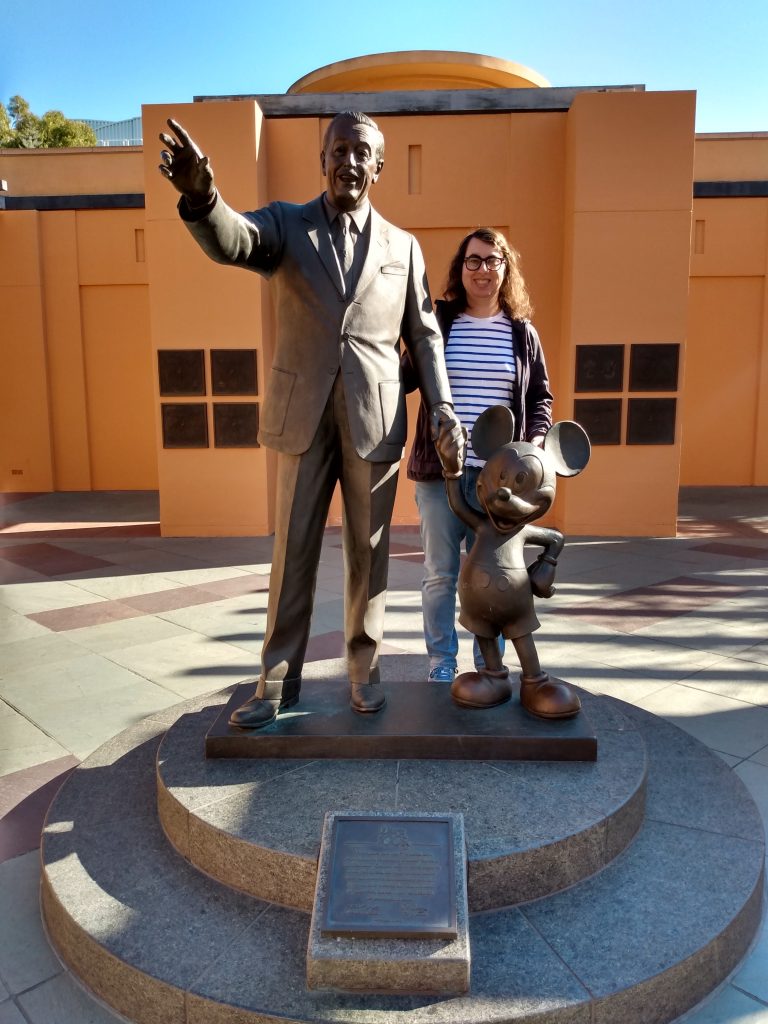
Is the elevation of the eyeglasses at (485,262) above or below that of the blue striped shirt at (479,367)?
above

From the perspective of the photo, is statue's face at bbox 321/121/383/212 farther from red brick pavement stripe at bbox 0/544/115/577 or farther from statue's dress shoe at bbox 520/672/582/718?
red brick pavement stripe at bbox 0/544/115/577

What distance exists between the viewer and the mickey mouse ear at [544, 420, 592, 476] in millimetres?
3186

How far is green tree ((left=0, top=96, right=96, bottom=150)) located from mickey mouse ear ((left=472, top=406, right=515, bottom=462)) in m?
29.7

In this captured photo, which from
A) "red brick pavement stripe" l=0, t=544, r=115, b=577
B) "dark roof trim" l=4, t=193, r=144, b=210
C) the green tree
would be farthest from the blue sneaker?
the green tree

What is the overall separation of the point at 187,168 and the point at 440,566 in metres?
2.09

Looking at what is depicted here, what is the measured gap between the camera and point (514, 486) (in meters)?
3.00

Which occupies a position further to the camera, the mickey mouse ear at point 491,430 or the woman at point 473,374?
the woman at point 473,374

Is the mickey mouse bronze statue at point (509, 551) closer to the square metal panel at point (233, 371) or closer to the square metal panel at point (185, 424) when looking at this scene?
the square metal panel at point (233, 371)

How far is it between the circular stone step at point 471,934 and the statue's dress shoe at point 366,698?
0.55 meters

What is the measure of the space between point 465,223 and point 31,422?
770 cm

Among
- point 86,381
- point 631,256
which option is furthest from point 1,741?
point 86,381

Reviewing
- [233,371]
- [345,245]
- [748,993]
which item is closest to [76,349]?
[233,371]

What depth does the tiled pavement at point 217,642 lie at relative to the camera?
109 inches

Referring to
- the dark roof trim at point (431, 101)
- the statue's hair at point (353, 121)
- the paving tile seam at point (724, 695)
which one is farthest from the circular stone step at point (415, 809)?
the dark roof trim at point (431, 101)
